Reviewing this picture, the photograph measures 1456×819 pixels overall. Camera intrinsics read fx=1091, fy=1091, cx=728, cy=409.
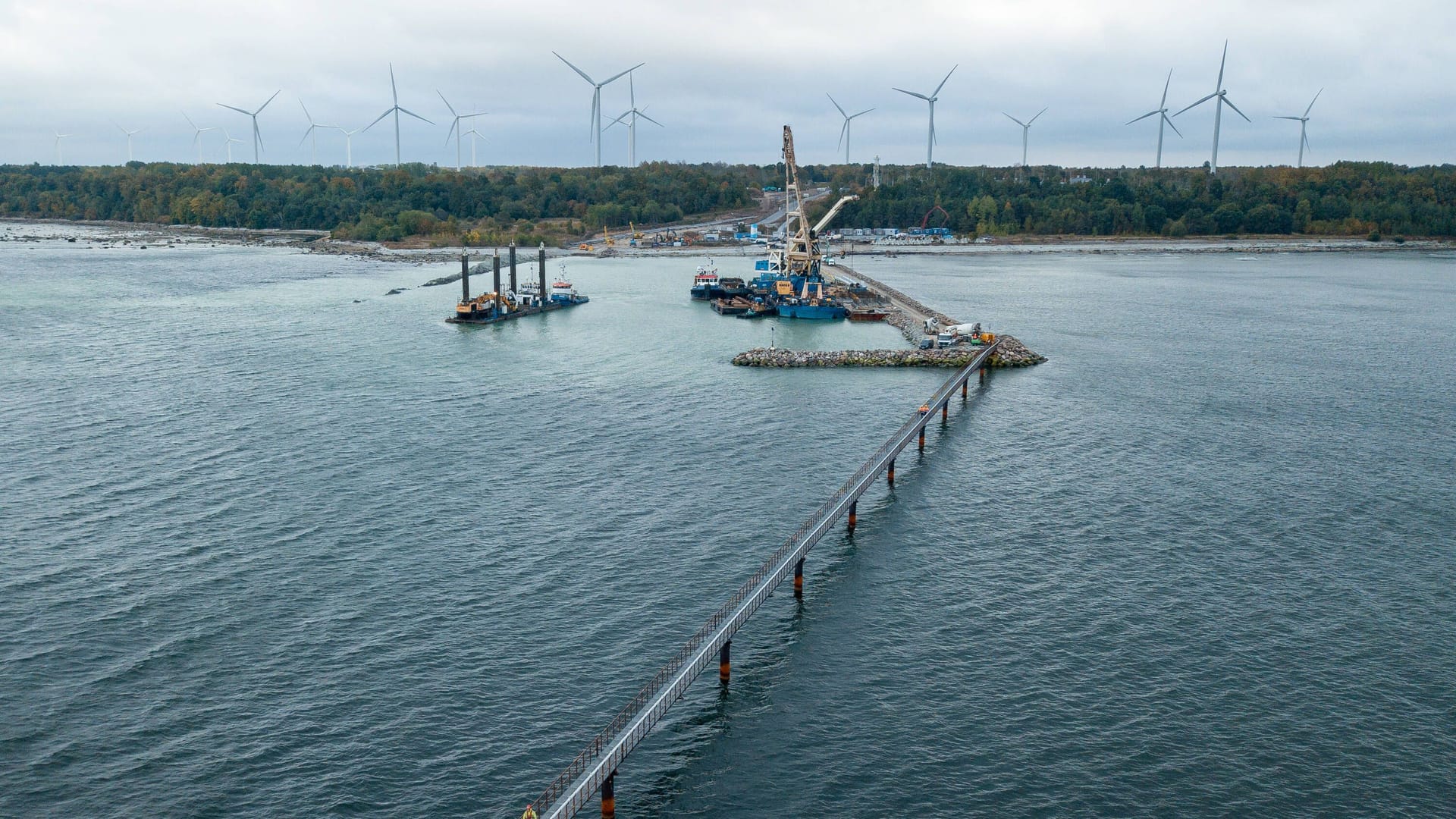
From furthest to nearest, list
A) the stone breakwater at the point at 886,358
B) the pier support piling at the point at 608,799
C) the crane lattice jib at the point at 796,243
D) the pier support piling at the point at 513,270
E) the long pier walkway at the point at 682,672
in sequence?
the crane lattice jib at the point at 796,243 < the pier support piling at the point at 513,270 < the stone breakwater at the point at 886,358 < the pier support piling at the point at 608,799 < the long pier walkway at the point at 682,672

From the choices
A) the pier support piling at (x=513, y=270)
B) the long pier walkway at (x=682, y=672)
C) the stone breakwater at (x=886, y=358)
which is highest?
the pier support piling at (x=513, y=270)

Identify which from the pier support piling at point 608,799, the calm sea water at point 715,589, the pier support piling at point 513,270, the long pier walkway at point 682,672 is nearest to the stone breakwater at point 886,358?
the calm sea water at point 715,589

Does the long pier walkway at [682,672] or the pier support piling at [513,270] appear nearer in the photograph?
the long pier walkway at [682,672]

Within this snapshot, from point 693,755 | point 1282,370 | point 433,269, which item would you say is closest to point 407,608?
point 693,755

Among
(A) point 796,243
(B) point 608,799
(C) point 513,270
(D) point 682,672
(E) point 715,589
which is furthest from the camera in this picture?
(A) point 796,243

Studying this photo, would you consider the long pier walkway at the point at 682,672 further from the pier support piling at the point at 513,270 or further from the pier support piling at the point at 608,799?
the pier support piling at the point at 513,270

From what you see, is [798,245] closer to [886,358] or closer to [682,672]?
[886,358]

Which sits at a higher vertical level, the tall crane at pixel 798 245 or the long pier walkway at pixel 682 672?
the tall crane at pixel 798 245

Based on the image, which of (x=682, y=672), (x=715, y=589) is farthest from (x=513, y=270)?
(x=682, y=672)
